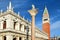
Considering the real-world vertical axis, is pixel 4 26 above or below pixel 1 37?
above

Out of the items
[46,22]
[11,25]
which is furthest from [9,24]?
[46,22]

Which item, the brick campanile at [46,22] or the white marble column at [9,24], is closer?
the white marble column at [9,24]

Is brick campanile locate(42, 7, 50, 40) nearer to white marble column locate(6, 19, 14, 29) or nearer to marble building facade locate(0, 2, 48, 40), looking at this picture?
marble building facade locate(0, 2, 48, 40)

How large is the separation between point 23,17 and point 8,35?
7.50m

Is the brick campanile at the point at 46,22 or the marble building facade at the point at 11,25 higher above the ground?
the brick campanile at the point at 46,22

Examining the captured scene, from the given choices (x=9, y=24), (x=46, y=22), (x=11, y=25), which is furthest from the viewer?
(x=46, y=22)

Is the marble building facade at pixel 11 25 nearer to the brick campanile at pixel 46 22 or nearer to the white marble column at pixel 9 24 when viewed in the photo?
the white marble column at pixel 9 24

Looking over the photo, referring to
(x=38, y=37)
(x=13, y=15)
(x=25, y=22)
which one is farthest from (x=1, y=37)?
(x=38, y=37)

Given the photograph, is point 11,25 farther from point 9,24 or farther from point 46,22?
point 46,22

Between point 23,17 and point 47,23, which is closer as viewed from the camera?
point 23,17

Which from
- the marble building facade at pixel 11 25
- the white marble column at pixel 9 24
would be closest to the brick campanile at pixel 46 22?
the marble building facade at pixel 11 25

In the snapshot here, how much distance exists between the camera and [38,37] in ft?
161

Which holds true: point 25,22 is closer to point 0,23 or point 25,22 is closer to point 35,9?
point 0,23

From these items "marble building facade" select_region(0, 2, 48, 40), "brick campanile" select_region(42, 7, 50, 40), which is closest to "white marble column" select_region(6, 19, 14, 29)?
"marble building facade" select_region(0, 2, 48, 40)
